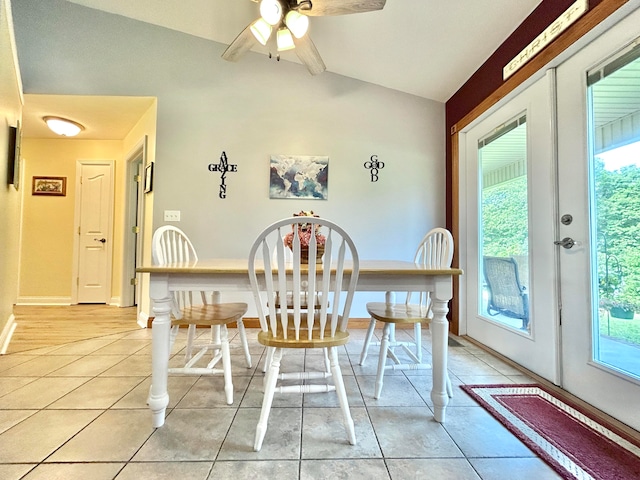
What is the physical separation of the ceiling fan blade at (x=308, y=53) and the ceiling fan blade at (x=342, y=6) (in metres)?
0.22

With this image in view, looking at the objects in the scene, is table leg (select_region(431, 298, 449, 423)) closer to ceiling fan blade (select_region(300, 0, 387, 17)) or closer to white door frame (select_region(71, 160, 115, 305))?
ceiling fan blade (select_region(300, 0, 387, 17))

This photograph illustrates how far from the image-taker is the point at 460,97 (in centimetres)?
295

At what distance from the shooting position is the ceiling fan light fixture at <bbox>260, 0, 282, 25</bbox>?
5.79 feet

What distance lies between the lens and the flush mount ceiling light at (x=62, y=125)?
139 inches

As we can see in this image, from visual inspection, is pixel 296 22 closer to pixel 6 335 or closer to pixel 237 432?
pixel 237 432

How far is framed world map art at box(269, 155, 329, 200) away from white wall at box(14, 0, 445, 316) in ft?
0.23

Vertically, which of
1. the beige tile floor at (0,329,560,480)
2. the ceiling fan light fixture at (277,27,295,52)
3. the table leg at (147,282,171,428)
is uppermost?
the ceiling fan light fixture at (277,27,295,52)

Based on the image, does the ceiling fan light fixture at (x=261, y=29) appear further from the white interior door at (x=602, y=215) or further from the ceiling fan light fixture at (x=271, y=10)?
the white interior door at (x=602, y=215)

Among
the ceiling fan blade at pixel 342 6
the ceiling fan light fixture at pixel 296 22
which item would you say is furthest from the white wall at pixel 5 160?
the ceiling fan blade at pixel 342 6

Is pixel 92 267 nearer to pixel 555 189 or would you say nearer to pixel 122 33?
pixel 122 33

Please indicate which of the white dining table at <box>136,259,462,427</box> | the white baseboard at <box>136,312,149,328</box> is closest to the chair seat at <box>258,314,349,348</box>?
the white dining table at <box>136,259,462,427</box>

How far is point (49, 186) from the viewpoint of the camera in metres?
4.37

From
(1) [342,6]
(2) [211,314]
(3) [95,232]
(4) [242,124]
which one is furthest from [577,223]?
(3) [95,232]

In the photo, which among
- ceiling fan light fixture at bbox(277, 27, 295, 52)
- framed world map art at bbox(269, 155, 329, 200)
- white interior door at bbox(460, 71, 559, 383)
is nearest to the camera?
white interior door at bbox(460, 71, 559, 383)
